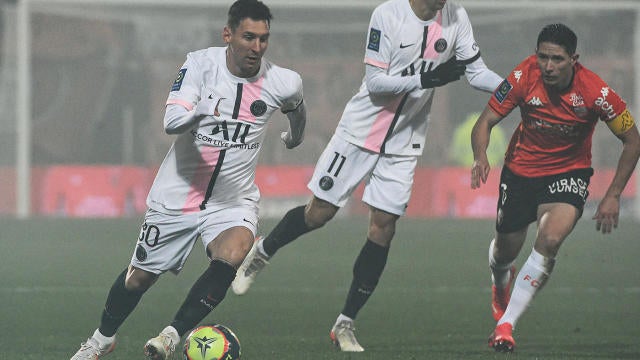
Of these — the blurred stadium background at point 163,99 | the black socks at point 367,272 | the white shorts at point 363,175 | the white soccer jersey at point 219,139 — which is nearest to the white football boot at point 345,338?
the black socks at point 367,272

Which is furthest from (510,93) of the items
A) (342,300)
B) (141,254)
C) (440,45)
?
(342,300)

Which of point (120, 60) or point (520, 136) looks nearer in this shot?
point (520, 136)

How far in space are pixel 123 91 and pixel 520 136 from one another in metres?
15.0

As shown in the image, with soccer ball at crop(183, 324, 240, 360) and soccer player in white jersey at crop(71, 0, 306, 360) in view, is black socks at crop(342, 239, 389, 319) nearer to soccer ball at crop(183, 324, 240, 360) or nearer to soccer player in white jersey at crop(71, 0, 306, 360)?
soccer player in white jersey at crop(71, 0, 306, 360)

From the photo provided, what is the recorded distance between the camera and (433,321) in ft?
29.9

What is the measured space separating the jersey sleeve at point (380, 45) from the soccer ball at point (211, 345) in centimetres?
237

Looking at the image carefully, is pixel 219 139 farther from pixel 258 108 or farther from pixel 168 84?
pixel 168 84

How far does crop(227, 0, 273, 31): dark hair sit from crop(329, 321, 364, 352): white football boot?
2050 mm

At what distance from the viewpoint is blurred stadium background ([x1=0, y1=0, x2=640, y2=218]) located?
21.1 m

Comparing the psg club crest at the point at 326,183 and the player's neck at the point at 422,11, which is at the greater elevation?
the player's neck at the point at 422,11

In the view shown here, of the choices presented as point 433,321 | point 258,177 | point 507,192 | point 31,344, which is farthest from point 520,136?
point 258,177

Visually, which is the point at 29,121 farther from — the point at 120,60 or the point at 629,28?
the point at 629,28

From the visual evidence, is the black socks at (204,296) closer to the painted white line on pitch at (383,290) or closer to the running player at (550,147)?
the running player at (550,147)

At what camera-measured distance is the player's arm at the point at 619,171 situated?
275 inches
